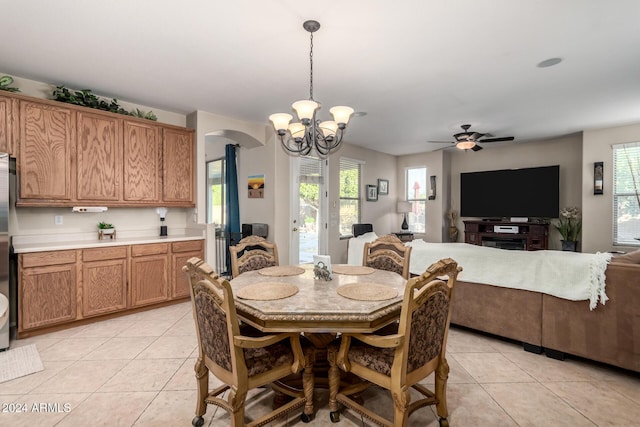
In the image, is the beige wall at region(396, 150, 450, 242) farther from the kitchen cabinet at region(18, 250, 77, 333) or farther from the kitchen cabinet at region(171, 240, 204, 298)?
the kitchen cabinet at region(18, 250, 77, 333)

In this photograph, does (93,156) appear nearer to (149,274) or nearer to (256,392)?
(149,274)

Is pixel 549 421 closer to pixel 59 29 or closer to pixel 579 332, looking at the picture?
pixel 579 332

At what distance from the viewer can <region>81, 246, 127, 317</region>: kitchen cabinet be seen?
3.38 metres

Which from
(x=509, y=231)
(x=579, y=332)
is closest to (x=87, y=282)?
(x=579, y=332)

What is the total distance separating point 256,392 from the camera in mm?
2207

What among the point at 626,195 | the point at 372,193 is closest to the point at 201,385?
the point at 372,193

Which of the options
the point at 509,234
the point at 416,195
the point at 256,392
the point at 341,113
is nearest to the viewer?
the point at 256,392

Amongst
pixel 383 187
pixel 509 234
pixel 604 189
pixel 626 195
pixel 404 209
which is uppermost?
pixel 383 187

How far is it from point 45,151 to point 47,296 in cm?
146

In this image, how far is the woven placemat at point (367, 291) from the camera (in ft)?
6.06

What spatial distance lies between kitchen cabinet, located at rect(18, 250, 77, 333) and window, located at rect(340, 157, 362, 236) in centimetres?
445

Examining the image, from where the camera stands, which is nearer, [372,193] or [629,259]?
[629,259]

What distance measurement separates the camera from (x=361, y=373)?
1.71m

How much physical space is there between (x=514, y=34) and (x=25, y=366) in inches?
183
